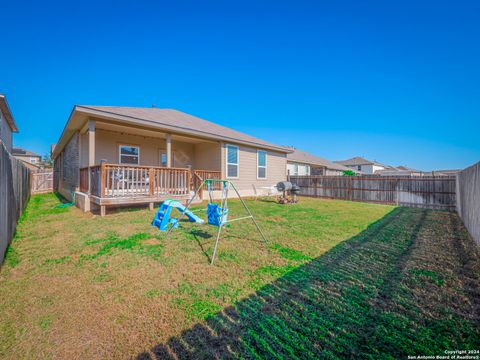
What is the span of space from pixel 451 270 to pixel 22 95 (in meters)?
35.0

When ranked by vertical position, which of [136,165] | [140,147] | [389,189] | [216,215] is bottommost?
[216,215]

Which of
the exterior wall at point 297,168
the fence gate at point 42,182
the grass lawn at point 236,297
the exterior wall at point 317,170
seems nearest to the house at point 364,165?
the exterior wall at point 317,170

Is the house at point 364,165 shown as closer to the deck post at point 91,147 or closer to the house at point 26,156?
the deck post at point 91,147

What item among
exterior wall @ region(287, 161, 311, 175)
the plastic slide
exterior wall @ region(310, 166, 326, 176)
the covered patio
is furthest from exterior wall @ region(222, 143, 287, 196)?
exterior wall @ region(310, 166, 326, 176)

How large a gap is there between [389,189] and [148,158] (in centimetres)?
1375

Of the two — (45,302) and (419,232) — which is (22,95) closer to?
(45,302)

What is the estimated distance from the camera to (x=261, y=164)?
46.0 ft

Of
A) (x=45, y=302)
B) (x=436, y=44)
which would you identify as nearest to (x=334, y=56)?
(x=436, y=44)

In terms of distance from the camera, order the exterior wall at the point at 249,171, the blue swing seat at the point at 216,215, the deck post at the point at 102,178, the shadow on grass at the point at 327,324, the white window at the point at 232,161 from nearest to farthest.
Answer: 1. the shadow on grass at the point at 327,324
2. the blue swing seat at the point at 216,215
3. the deck post at the point at 102,178
4. the white window at the point at 232,161
5. the exterior wall at the point at 249,171

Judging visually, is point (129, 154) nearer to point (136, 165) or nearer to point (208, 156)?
point (136, 165)

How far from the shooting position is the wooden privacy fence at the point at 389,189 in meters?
10.5

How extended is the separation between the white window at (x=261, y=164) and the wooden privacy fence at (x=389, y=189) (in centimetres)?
393

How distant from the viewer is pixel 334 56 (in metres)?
13.8

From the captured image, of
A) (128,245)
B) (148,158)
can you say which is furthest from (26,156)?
(128,245)
